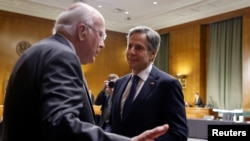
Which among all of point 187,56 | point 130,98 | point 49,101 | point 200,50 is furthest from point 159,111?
point 187,56

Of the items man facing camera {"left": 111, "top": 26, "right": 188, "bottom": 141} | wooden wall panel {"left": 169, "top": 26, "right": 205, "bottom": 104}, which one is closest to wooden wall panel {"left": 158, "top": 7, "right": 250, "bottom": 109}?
wooden wall panel {"left": 169, "top": 26, "right": 205, "bottom": 104}

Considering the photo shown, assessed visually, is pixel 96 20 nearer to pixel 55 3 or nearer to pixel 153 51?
pixel 153 51

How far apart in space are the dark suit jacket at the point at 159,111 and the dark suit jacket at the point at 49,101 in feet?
2.70

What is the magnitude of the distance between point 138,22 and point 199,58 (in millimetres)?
3141

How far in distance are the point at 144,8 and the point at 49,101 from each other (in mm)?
11768

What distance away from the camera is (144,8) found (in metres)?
12.5

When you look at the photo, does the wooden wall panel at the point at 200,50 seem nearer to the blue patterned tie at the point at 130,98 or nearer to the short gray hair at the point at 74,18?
the blue patterned tie at the point at 130,98

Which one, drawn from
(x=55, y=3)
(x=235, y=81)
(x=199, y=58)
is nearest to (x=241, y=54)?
(x=235, y=81)

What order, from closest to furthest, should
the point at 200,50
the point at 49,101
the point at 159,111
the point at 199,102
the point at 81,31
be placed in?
the point at 49,101, the point at 81,31, the point at 159,111, the point at 199,102, the point at 200,50

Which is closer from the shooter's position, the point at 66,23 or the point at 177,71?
the point at 66,23

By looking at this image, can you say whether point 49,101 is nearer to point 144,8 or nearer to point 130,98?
point 130,98

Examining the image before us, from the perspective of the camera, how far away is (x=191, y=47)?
43.5 ft

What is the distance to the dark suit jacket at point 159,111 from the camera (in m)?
2.00

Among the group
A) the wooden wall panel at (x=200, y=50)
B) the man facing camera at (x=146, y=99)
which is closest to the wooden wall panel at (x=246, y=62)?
the wooden wall panel at (x=200, y=50)
